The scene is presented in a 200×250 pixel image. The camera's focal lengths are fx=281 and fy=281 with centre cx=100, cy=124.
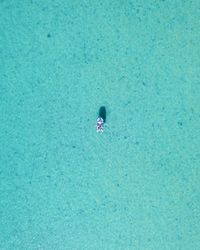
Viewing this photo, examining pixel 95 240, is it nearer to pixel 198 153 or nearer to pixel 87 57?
pixel 198 153

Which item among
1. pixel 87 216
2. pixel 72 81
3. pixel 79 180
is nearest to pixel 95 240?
pixel 87 216

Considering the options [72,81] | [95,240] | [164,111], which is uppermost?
[72,81]

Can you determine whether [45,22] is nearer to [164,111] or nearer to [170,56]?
[170,56]

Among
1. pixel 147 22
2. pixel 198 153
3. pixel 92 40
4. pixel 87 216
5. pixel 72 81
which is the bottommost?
pixel 87 216

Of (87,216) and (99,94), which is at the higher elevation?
(99,94)

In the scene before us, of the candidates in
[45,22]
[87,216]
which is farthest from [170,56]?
[87,216]

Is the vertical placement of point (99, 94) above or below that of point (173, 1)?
below
